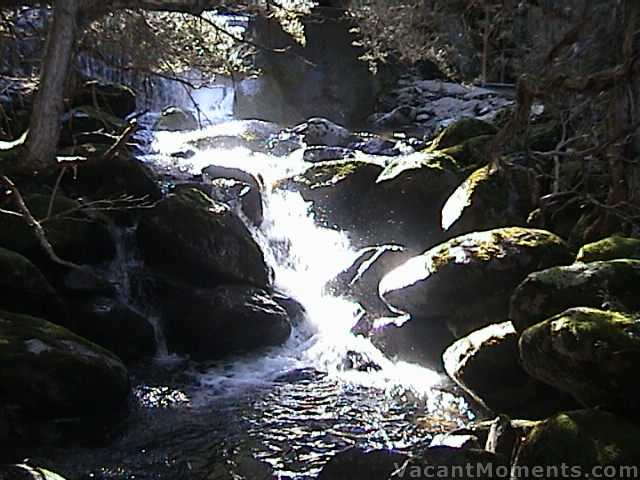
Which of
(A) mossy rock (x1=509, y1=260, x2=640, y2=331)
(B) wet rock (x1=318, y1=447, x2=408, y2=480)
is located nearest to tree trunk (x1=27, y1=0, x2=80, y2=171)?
(B) wet rock (x1=318, y1=447, x2=408, y2=480)

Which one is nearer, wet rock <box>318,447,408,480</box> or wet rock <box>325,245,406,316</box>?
wet rock <box>318,447,408,480</box>

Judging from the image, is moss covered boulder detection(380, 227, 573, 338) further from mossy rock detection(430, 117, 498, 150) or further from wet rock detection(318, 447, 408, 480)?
mossy rock detection(430, 117, 498, 150)

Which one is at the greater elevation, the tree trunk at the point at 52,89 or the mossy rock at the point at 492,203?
the tree trunk at the point at 52,89

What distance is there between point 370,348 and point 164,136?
10.4 m

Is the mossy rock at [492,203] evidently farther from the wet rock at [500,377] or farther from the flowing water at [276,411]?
the wet rock at [500,377]

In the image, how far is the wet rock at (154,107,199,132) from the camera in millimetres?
19016

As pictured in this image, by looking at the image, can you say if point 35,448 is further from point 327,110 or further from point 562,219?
point 327,110

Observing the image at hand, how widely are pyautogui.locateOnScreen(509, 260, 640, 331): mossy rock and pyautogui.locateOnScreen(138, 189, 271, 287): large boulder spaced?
4.35m

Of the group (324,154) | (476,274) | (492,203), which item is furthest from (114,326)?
(324,154)

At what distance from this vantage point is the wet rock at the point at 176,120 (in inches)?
749

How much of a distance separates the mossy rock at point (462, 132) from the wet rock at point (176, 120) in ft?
25.5

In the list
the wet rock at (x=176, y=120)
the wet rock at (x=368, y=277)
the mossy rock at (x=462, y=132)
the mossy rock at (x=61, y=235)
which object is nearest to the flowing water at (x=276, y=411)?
the wet rock at (x=368, y=277)

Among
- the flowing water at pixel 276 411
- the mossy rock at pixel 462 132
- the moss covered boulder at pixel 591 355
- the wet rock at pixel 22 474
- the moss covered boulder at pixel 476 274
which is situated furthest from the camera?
the mossy rock at pixel 462 132

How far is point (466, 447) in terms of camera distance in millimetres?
5469
